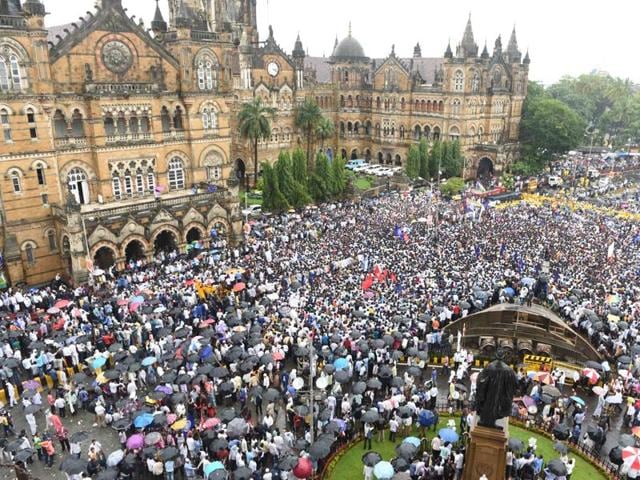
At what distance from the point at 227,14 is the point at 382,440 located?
207 ft

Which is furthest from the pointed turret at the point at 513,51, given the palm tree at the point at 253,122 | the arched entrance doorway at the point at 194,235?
the arched entrance doorway at the point at 194,235

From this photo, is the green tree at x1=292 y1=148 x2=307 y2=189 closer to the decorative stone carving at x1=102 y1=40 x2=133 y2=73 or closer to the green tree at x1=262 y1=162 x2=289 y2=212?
the green tree at x1=262 y1=162 x2=289 y2=212

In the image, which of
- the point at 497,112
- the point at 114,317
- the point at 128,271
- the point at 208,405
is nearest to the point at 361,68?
the point at 497,112

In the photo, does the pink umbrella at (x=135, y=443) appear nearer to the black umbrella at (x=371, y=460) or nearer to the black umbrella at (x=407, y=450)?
the black umbrella at (x=371, y=460)

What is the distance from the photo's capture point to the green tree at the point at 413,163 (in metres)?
68.0

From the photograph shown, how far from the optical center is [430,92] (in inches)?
2943

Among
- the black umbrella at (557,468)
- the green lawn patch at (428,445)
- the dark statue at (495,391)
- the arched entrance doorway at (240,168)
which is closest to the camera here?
the dark statue at (495,391)

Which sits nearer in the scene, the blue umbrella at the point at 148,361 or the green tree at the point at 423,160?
the blue umbrella at the point at 148,361

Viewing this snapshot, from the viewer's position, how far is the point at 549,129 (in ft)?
248

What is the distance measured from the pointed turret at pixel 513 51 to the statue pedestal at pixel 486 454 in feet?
232

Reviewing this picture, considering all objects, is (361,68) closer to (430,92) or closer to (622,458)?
(430,92)

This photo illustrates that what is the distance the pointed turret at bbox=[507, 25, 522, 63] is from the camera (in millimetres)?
76562

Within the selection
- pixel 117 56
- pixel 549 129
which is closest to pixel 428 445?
pixel 117 56

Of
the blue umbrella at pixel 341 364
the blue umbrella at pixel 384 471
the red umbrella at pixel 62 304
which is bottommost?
the blue umbrella at pixel 384 471
